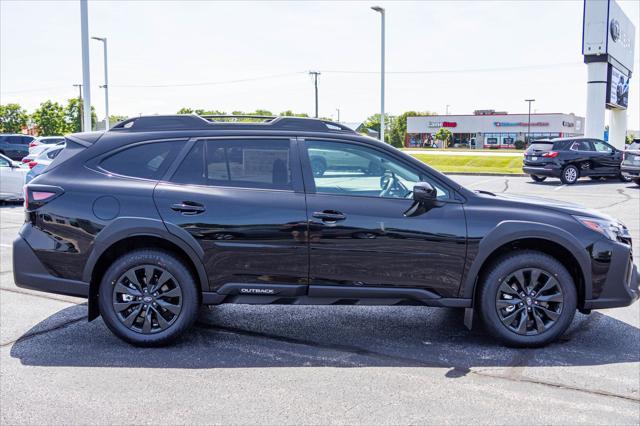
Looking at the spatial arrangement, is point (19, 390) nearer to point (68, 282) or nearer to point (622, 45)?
point (68, 282)

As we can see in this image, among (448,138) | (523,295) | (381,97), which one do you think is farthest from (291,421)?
(448,138)

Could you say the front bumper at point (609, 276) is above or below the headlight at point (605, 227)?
below

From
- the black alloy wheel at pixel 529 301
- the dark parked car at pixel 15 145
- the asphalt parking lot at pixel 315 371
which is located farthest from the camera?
the dark parked car at pixel 15 145

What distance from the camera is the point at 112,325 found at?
471 centimetres

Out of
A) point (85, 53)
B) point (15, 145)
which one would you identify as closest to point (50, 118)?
point (15, 145)

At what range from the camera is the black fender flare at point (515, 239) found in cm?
468

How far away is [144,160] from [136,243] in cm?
67

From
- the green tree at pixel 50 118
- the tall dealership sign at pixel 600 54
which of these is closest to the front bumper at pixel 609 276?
the tall dealership sign at pixel 600 54

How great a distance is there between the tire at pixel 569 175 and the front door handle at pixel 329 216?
773 inches

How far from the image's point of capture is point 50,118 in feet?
261

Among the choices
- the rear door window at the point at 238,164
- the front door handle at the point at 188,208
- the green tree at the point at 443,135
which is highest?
the green tree at the point at 443,135

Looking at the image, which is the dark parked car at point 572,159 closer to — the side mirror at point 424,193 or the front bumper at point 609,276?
the front bumper at point 609,276

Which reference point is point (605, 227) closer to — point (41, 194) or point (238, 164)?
point (238, 164)

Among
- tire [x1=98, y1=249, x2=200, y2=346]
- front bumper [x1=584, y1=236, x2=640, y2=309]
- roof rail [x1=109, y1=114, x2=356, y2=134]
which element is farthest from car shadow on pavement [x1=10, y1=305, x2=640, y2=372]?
roof rail [x1=109, y1=114, x2=356, y2=134]
